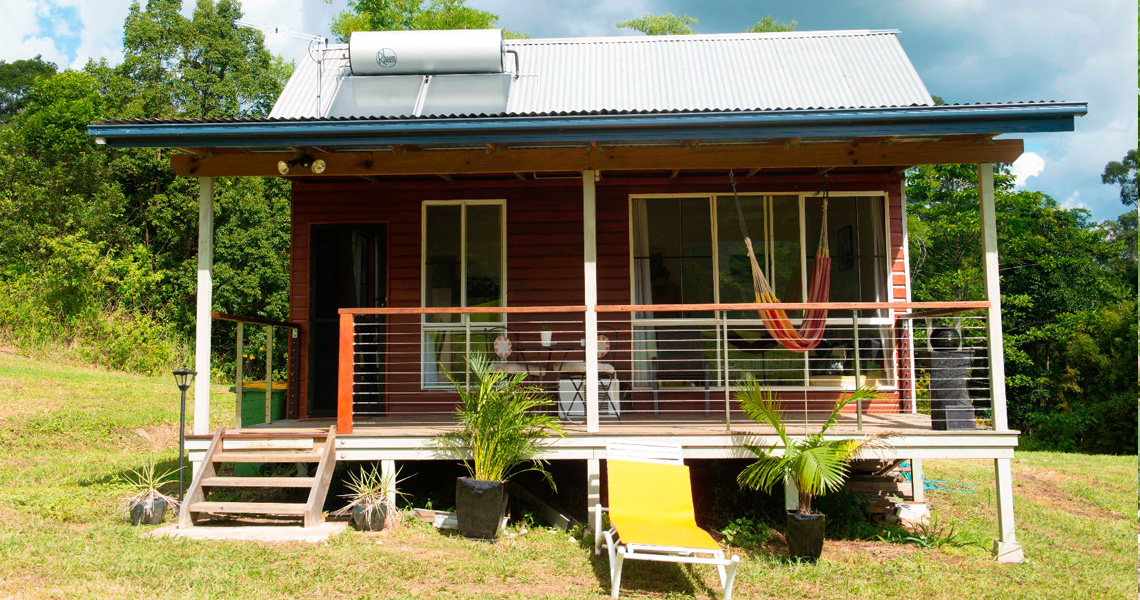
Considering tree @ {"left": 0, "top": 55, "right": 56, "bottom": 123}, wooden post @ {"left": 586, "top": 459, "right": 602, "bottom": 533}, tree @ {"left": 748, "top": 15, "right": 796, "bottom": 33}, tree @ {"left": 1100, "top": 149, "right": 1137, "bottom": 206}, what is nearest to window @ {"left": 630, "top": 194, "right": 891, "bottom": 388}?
wooden post @ {"left": 586, "top": 459, "right": 602, "bottom": 533}

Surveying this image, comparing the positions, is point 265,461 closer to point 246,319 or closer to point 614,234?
point 246,319

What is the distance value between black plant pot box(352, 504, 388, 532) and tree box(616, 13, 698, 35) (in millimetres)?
22478

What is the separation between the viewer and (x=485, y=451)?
604 cm

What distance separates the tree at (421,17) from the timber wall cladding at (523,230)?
15820mm

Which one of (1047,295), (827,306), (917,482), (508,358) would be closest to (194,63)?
(508,358)

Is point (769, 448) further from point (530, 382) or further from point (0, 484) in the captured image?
point (0, 484)

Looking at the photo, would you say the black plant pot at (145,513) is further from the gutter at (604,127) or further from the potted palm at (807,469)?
the potted palm at (807,469)

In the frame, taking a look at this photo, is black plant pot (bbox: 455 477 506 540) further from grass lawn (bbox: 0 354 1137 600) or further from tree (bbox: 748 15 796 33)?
tree (bbox: 748 15 796 33)

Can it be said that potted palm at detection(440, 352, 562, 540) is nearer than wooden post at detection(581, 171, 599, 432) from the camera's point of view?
Yes

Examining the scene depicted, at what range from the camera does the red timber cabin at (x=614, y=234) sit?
20.5 feet

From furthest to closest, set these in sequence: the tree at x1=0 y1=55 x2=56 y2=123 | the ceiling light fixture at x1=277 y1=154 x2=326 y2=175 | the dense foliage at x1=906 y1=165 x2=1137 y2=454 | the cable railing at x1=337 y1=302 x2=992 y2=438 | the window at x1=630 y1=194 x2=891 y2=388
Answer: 1. the tree at x1=0 y1=55 x2=56 y2=123
2. the dense foliage at x1=906 y1=165 x2=1137 y2=454
3. the window at x1=630 y1=194 x2=891 y2=388
4. the cable railing at x1=337 y1=302 x2=992 y2=438
5. the ceiling light fixture at x1=277 y1=154 x2=326 y2=175

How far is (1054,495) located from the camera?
9.45m

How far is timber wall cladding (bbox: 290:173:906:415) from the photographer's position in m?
8.37

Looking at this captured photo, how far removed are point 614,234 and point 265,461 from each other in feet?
12.9
